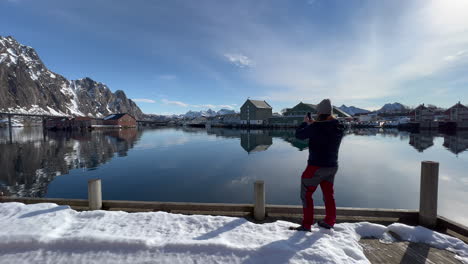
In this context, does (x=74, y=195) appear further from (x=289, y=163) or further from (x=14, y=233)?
(x=289, y=163)

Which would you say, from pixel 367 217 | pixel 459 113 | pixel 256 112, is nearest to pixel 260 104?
pixel 256 112

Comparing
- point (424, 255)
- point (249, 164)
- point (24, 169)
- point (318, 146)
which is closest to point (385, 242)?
point (424, 255)

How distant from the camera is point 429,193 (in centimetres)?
411

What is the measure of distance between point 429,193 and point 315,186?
244 cm

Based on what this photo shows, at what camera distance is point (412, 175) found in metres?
13.9

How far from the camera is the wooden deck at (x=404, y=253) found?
3.19m

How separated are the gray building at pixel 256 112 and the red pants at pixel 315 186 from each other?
254ft

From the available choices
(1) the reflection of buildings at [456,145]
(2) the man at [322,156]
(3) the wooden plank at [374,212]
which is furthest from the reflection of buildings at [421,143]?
(2) the man at [322,156]

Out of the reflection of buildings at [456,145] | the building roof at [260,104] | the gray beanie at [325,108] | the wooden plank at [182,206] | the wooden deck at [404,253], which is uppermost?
the building roof at [260,104]

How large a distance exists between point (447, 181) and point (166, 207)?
16.7 meters

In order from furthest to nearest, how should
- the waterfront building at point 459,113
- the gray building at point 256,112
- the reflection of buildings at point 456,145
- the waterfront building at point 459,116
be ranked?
the gray building at point 256,112
the waterfront building at point 459,113
the waterfront building at point 459,116
the reflection of buildings at point 456,145

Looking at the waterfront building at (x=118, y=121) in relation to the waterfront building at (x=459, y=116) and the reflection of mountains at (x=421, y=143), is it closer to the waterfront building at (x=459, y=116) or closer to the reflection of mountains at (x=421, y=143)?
the reflection of mountains at (x=421, y=143)

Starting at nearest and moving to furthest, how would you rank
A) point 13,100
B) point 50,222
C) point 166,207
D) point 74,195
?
point 50,222
point 166,207
point 74,195
point 13,100

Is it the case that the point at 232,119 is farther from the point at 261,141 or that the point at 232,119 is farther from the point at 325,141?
the point at 325,141
